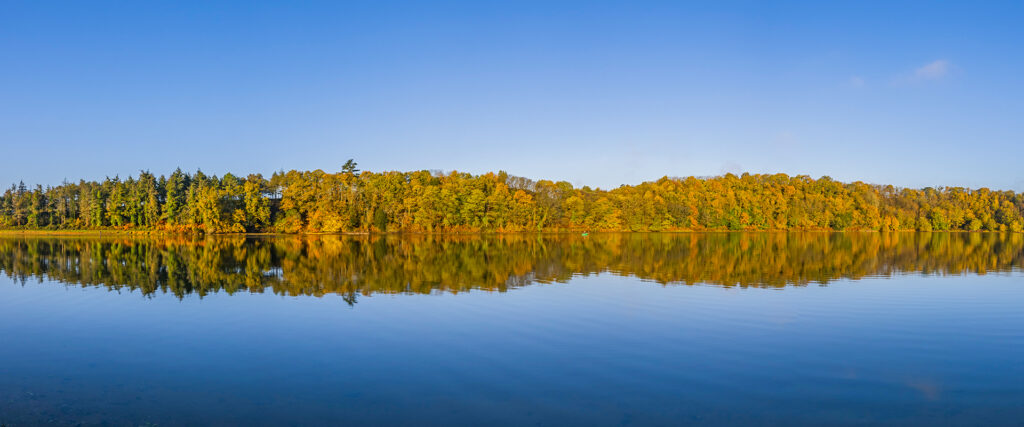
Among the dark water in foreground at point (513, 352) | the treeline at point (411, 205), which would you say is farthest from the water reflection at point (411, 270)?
the treeline at point (411, 205)

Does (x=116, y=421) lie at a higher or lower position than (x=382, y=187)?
lower

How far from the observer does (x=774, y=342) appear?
9672 millimetres

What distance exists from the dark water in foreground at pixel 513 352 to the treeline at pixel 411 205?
50.8 metres

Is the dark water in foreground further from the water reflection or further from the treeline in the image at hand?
the treeline

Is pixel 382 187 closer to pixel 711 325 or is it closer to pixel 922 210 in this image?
pixel 711 325

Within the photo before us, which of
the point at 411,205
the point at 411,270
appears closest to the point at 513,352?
the point at 411,270

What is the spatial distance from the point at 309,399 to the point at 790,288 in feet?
47.7

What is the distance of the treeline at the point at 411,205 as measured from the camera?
2680 inches

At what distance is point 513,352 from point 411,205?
2403 inches

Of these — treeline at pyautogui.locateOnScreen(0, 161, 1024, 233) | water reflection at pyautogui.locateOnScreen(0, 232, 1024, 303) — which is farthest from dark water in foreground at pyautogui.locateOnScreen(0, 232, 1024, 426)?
treeline at pyautogui.locateOnScreen(0, 161, 1024, 233)

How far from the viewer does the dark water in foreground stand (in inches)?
255

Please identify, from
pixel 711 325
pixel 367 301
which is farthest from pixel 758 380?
pixel 367 301

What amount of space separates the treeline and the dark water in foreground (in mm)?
50794

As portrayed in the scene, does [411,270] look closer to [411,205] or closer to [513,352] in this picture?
[513,352]
